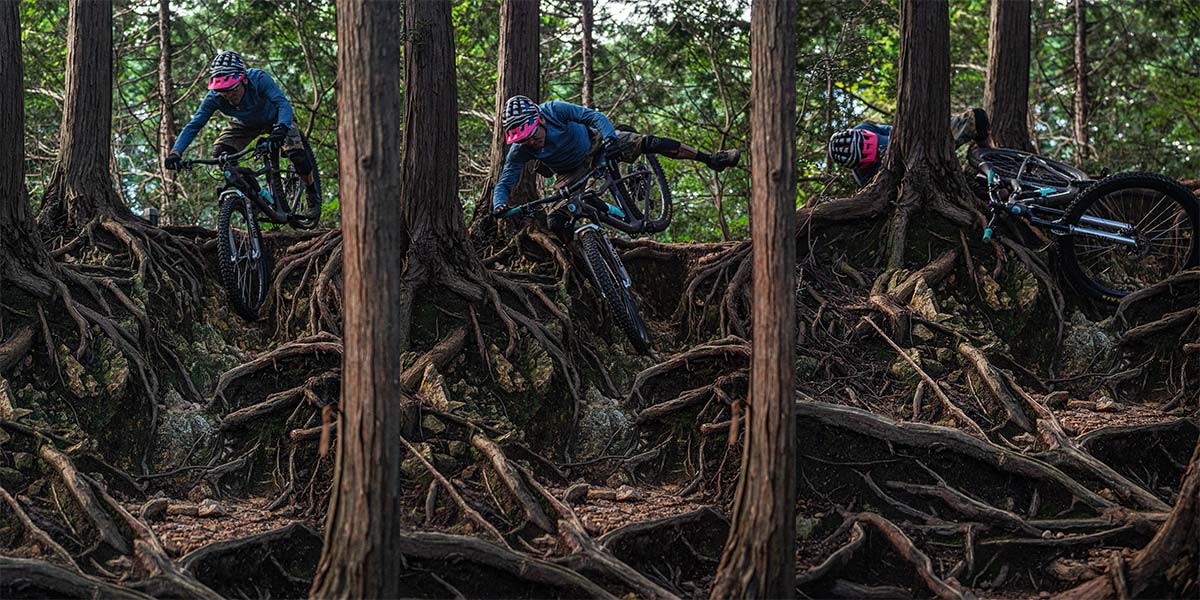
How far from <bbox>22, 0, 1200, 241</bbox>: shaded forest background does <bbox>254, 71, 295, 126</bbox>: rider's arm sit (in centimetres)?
658

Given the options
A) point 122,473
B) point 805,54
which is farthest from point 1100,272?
point 122,473

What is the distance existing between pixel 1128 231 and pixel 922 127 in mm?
2022

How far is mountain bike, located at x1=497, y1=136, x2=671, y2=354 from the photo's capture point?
10.1 meters

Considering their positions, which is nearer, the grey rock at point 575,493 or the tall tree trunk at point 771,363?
the tall tree trunk at point 771,363

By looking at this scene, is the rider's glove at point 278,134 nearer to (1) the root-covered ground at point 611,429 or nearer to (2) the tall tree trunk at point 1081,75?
(1) the root-covered ground at point 611,429

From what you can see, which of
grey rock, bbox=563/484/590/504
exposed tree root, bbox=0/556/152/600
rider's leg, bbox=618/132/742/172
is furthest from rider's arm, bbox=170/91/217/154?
grey rock, bbox=563/484/590/504

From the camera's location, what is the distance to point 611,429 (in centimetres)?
959

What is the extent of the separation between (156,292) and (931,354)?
6.78 metres

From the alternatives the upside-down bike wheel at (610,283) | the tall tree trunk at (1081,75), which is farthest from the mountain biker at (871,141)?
the tall tree trunk at (1081,75)

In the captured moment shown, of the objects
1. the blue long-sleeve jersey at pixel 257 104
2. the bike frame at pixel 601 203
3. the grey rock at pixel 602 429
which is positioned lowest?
the grey rock at pixel 602 429

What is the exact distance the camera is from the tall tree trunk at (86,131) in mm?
11062

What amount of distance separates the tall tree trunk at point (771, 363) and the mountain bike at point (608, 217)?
367 cm

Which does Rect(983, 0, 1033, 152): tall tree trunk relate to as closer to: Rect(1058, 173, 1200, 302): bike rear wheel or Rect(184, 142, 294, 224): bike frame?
Rect(1058, 173, 1200, 302): bike rear wheel

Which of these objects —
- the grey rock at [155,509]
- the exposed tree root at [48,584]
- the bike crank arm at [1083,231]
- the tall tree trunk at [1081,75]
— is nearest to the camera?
the exposed tree root at [48,584]
